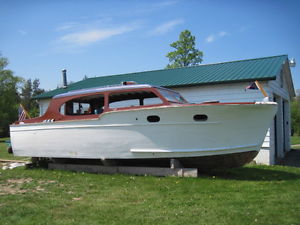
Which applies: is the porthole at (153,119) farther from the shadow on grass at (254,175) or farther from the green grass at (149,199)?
the shadow on grass at (254,175)

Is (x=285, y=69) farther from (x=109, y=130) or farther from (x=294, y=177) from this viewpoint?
(x=109, y=130)

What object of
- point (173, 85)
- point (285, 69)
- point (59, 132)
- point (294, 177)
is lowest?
point (294, 177)

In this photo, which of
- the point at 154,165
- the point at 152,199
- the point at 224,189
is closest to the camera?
the point at 152,199

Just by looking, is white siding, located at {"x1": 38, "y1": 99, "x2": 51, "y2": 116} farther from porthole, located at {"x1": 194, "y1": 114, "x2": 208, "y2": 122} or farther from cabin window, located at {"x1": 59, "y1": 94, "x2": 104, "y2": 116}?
porthole, located at {"x1": 194, "y1": 114, "x2": 208, "y2": 122}

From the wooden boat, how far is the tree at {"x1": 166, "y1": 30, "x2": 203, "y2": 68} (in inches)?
1197

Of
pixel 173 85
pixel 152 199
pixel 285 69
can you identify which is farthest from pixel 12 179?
pixel 285 69

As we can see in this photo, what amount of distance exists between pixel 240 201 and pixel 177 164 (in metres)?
2.30

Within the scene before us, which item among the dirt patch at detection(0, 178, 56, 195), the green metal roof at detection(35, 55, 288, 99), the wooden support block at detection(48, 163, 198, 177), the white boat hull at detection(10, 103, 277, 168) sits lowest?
the dirt patch at detection(0, 178, 56, 195)

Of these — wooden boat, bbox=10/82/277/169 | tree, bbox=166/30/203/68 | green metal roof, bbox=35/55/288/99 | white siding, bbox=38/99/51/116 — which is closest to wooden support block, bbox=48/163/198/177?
wooden boat, bbox=10/82/277/169

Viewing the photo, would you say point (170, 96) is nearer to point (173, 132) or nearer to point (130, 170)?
point (173, 132)

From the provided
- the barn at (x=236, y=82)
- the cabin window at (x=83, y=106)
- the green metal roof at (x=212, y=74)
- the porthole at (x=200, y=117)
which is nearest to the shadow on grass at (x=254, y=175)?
the porthole at (x=200, y=117)

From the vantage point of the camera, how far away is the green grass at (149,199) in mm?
4176

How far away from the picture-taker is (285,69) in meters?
13.4

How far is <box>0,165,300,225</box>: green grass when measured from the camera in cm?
418
